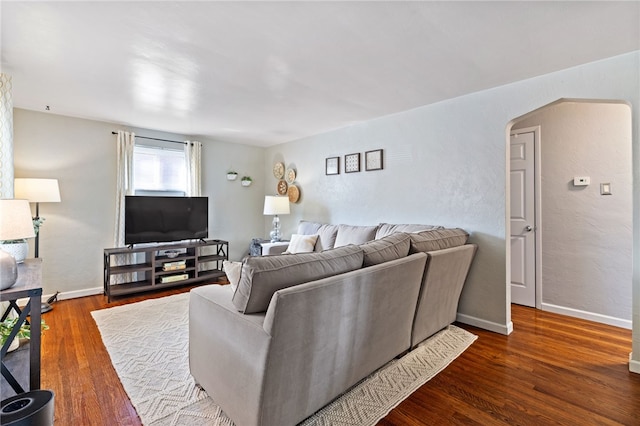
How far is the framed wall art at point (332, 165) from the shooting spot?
4.34m

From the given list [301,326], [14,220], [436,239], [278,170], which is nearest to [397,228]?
[436,239]

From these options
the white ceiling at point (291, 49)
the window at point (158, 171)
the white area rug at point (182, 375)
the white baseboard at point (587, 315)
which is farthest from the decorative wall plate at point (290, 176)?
the white baseboard at point (587, 315)

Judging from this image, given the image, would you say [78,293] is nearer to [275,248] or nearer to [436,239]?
[275,248]

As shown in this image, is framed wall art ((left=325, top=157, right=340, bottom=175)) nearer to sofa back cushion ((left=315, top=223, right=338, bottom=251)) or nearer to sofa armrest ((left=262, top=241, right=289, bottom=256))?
sofa back cushion ((left=315, top=223, right=338, bottom=251))

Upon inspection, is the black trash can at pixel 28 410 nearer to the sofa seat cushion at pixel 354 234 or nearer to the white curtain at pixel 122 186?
the sofa seat cushion at pixel 354 234

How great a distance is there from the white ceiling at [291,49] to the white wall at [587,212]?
0.87 meters

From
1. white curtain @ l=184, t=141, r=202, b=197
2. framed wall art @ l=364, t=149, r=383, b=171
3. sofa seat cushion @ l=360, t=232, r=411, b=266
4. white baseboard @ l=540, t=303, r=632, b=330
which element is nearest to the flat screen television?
white curtain @ l=184, t=141, r=202, b=197

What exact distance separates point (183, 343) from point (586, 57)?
3.97m

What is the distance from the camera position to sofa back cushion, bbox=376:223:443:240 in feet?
10.3

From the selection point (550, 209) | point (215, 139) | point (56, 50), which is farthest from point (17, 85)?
point (550, 209)

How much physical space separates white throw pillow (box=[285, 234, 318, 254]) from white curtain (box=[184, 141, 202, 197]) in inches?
74.5

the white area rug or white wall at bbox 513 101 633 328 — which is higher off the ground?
white wall at bbox 513 101 633 328

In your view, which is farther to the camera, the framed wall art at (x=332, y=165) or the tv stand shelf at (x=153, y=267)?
the framed wall art at (x=332, y=165)

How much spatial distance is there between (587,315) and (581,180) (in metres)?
1.41
